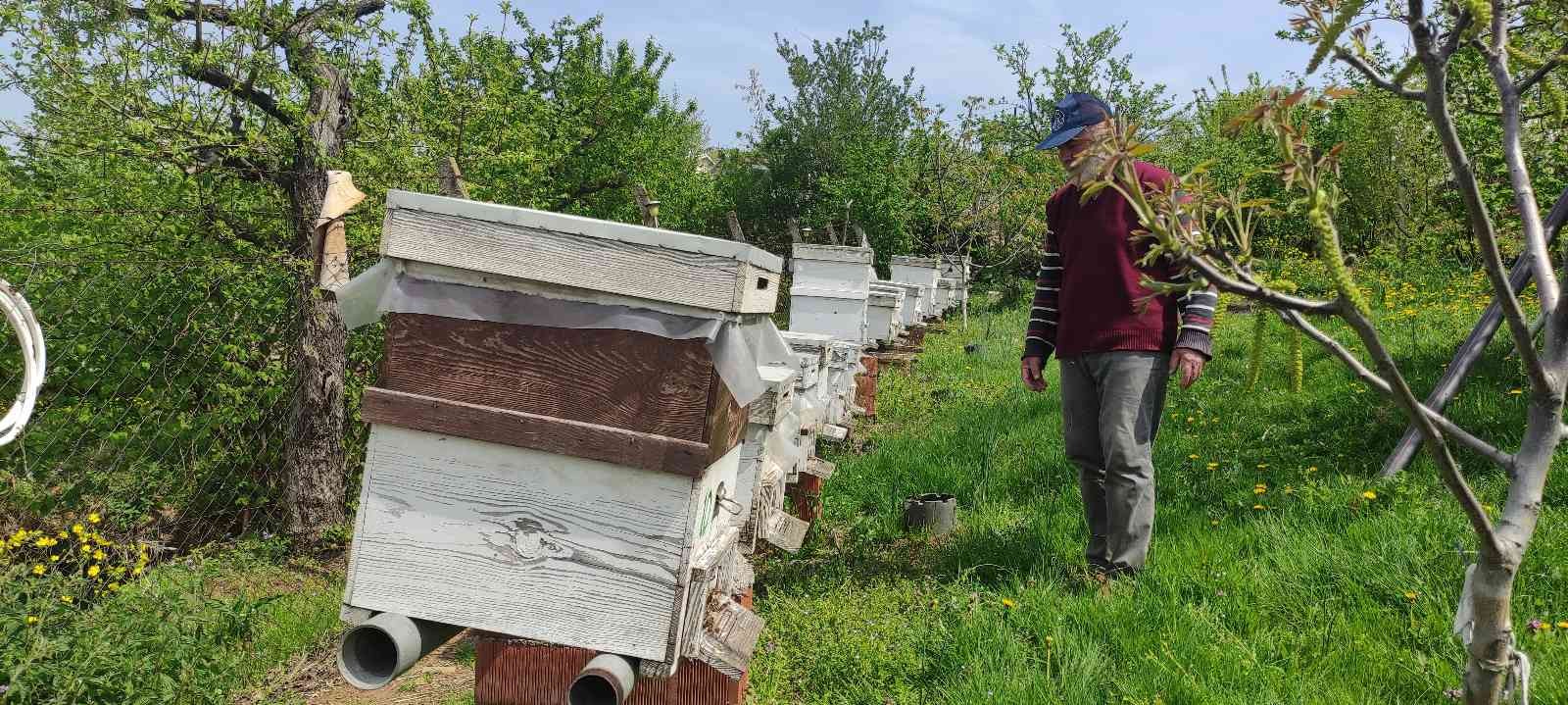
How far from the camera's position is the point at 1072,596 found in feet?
10.7

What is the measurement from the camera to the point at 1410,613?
9.11 ft

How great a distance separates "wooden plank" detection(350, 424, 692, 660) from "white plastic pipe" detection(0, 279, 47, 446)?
1.19 meters

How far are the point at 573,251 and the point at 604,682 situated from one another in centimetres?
98

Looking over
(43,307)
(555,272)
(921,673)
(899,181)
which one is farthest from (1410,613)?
(899,181)

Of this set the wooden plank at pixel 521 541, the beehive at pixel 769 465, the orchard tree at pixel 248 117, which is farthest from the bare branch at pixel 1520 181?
the orchard tree at pixel 248 117

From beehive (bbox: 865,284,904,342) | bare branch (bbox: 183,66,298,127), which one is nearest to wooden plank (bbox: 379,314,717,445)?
bare branch (bbox: 183,66,298,127)

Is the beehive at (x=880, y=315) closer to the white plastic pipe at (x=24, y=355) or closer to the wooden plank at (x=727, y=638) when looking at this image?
the wooden plank at (x=727, y=638)

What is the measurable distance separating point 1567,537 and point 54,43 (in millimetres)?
6870

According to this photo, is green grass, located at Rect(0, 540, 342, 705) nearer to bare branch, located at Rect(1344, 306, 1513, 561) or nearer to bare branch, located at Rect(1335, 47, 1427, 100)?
bare branch, located at Rect(1344, 306, 1513, 561)

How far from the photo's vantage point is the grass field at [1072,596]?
106 inches

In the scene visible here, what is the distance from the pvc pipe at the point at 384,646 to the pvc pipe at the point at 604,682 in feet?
1.10

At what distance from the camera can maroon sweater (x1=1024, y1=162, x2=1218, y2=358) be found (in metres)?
3.27

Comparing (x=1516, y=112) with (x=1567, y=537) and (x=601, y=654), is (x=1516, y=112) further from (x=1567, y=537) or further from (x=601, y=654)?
(x=1567, y=537)

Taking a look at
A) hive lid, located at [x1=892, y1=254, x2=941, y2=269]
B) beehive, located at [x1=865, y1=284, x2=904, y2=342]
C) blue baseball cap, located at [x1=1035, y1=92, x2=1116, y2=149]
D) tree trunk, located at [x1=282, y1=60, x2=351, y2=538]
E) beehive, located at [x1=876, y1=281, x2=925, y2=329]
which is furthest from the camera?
hive lid, located at [x1=892, y1=254, x2=941, y2=269]
